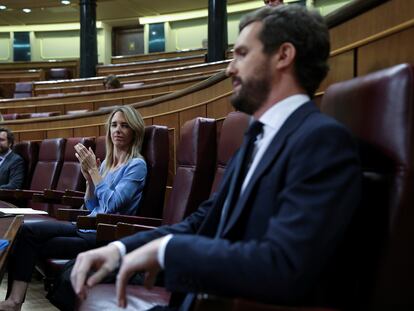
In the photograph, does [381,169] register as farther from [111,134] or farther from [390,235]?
[111,134]

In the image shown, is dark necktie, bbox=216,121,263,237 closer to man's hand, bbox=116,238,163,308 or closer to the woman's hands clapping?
man's hand, bbox=116,238,163,308

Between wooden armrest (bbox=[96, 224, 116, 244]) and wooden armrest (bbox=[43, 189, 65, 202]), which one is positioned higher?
wooden armrest (bbox=[96, 224, 116, 244])

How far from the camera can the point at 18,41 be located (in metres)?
5.49

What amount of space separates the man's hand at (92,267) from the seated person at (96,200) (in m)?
0.42

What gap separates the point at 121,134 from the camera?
980mm

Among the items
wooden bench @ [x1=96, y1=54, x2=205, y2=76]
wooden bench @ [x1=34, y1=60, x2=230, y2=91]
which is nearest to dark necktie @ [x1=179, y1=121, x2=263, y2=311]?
wooden bench @ [x1=34, y1=60, x2=230, y2=91]

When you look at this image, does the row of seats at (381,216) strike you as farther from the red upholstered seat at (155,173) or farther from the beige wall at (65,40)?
the beige wall at (65,40)

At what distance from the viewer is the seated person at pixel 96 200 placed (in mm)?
810

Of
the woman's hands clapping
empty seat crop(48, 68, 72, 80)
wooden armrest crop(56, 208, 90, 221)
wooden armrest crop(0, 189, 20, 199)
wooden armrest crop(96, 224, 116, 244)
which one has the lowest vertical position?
wooden armrest crop(0, 189, 20, 199)

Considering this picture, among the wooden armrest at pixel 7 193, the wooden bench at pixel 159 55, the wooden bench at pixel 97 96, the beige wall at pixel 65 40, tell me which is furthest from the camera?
the beige wall at pixel 65 40

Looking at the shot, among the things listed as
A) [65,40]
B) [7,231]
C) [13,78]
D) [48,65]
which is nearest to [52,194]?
[7,231]

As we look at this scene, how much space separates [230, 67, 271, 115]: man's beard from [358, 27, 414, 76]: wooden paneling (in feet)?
0.60

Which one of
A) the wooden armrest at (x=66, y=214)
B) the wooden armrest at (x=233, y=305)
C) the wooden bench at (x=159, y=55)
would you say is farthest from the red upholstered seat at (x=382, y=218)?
the wooden bench at (x=159, y=55)

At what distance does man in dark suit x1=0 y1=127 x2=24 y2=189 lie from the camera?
5.12ft
